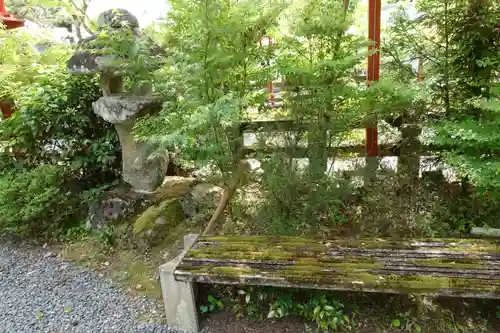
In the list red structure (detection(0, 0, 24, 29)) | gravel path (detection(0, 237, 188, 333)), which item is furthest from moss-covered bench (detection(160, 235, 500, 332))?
red structure (detection(0, 0, 24, 29))

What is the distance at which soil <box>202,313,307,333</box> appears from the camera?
2711 millimetres

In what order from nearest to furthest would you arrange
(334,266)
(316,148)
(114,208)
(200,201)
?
(334,266) < (316,148) < (200,201) < (114,208)

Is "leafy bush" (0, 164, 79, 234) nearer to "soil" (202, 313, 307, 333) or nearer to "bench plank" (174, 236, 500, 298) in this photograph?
"bench plank" (174, 236, 500, 298)

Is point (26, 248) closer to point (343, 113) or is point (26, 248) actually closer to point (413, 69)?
point (343, 113)

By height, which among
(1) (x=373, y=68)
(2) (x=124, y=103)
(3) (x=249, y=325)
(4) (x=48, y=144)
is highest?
(1) (x=373, y=68)

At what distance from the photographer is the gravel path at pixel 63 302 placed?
9.66ft

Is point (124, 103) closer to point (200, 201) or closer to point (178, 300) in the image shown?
point (200, 201)

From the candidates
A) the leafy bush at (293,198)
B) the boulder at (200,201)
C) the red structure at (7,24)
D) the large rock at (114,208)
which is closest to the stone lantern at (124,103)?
the large rock at (114,208)

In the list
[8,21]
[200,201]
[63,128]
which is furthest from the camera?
[8,21]

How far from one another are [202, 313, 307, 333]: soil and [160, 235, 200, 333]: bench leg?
13 cm

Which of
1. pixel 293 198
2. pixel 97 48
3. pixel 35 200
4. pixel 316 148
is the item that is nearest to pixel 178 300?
pixel 293 198

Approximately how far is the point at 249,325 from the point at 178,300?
56 cm

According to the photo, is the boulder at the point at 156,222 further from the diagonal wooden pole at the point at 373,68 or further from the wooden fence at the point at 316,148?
the diagonal wooden pole at the point at 373,68

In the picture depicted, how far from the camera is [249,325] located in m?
2.76
